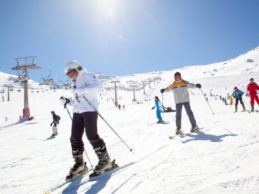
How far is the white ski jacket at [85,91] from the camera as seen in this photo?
4.47 m

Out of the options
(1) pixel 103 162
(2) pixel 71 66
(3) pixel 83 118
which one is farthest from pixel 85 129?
(2) pixel 71 66

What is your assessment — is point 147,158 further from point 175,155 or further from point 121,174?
point 121,174

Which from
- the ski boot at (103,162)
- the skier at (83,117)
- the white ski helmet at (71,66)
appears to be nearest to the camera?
the ski boot at (103,162)

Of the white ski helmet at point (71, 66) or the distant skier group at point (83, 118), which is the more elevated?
the white ski helmet at point (71, 66)

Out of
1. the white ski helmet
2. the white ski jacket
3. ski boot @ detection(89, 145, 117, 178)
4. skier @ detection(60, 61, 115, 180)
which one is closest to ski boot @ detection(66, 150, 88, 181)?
skier @ detection(60, 61, 115, 180)

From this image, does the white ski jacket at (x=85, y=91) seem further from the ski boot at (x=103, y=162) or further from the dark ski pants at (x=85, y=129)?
the ski boot at (x=103, y=162)

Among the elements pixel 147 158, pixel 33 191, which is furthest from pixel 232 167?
pixel 33 191

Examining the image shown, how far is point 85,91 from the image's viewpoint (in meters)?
4.41

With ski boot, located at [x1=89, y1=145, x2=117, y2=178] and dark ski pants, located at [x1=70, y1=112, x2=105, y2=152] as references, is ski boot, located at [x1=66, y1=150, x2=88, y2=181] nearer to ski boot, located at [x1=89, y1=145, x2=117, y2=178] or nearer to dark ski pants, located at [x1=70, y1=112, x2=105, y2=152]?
dark ski pants, located at [x1=70, y1=112, x2=105, y2=152]

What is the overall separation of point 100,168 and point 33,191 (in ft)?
3.63

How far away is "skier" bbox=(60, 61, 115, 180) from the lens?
4414mm

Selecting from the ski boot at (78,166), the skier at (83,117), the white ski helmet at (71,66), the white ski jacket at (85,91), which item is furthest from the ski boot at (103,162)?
the white ski helmet at (71,66)

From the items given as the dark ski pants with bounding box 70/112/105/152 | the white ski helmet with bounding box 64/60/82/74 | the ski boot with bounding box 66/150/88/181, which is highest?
the white ski helmet with bounding box 64/60/82/74

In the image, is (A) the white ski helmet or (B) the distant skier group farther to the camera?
(A) the white ski helmet
